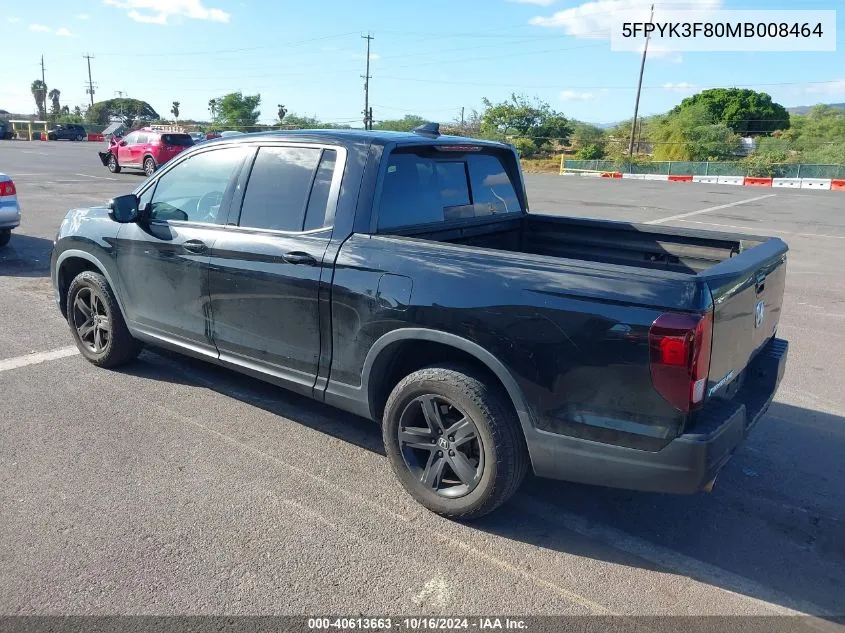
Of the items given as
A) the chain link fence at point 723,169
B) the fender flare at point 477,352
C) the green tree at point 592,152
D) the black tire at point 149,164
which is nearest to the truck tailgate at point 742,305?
the fender flare at point 477,352

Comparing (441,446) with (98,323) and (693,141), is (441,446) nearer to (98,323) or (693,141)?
(98,323)

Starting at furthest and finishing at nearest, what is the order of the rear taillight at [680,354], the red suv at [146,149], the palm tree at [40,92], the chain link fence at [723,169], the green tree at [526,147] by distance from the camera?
the palm tree at [40,92] < the green tree at [526,147] < the chain link fence at [723,169] < the red suv at [146,149] < the rear taillight at [680,354]

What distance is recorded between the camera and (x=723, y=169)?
39.6 metres

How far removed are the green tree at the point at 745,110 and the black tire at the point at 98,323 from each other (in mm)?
84467

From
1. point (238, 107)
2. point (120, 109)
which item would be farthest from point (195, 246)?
point (120, 109)

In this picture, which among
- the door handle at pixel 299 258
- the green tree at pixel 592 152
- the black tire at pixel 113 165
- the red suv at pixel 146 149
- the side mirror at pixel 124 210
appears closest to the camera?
the door handle at pixel 299 258

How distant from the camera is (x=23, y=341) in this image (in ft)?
19.7

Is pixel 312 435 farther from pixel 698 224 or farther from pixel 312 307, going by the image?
pixel 698 224

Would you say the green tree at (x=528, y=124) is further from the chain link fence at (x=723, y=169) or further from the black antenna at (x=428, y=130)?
the black antenna at (x=428, y=130)

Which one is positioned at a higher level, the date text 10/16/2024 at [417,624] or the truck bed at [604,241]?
the truck bed at [604,241]

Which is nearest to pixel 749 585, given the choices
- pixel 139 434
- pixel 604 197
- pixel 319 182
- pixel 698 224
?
pixel 319 182

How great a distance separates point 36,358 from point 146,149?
22.0 meters

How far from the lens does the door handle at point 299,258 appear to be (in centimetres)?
380

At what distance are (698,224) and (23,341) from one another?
574 inches
